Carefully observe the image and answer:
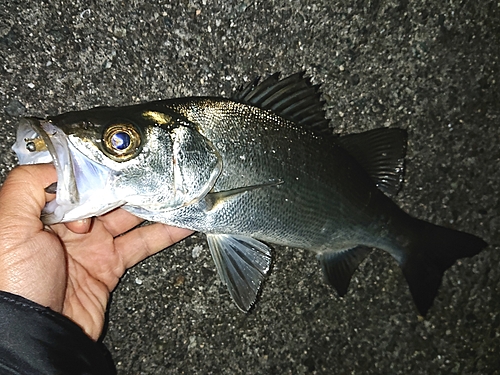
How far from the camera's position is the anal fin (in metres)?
2.01

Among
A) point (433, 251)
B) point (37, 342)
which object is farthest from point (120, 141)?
point (433, 251)

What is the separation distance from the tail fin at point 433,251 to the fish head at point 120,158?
1039 mm

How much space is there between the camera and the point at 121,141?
1503 mm

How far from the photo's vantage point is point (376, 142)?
195 cm

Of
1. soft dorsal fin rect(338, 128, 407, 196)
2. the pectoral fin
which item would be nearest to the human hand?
the pectoral fin

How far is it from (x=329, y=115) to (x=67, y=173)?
130 centimetres

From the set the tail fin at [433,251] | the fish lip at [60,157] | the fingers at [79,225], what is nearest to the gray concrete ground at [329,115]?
the tail fin at [433,251]

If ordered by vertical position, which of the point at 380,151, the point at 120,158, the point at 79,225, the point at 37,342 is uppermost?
the point at 380,151

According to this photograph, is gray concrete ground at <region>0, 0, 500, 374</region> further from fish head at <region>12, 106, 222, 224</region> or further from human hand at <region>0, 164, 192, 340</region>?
fish head at <region>12, 106, 222, 224</region>

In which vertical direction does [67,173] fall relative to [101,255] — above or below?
above

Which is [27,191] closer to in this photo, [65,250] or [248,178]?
[65,250]

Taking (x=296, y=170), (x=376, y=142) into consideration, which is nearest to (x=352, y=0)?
(x=376, y=142)

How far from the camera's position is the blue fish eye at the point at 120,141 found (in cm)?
149

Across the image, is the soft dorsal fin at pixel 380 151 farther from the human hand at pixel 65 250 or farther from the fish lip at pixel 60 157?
the fish lip at pixel 60 157
